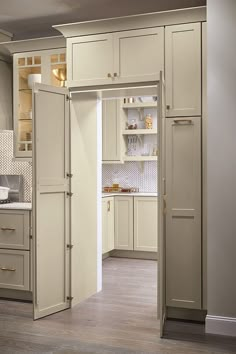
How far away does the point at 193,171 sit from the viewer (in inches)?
145

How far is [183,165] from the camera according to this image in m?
3.71

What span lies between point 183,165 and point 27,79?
6.49ft

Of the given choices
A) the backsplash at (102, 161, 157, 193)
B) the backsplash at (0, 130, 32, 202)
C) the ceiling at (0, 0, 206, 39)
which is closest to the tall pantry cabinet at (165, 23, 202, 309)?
the ceiling at (0, 0, 206, 39)

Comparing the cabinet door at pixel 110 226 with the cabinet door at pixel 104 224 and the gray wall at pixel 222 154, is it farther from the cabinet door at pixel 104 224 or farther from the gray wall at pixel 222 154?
the gray wall at pixel 222 154

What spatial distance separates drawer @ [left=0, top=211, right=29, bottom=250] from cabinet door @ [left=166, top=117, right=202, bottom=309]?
52.2 inches

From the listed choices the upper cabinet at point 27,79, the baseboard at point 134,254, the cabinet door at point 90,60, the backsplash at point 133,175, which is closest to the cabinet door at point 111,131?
the backsplash at point 133,175

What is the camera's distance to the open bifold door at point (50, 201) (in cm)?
372

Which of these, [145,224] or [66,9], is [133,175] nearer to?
[145,224]

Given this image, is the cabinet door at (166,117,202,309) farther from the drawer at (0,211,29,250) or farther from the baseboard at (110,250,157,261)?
the baseboard at (110,250,157,261)

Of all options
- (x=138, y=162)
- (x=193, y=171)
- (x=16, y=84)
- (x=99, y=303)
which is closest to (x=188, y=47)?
(x=193, y=171)

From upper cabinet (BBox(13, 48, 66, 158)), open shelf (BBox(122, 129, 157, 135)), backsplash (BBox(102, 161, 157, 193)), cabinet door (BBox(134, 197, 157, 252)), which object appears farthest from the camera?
backsplash (BBox(102, 161, 157, 193))

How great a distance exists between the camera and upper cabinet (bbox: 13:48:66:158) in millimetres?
4520

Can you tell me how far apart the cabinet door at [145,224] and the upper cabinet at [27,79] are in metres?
2.10

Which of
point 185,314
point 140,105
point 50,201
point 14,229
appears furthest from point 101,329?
point 140,105
